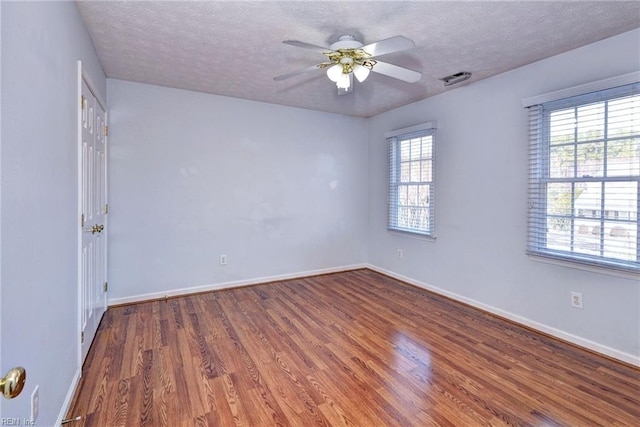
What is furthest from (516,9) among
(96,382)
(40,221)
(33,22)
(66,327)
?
(96,382)

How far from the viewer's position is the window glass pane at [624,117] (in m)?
2.26

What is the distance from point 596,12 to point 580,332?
238cm

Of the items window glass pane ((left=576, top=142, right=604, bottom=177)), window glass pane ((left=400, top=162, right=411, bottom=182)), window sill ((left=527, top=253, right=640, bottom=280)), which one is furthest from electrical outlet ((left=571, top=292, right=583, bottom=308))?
window glass pane ((left=400, top=162, right=411, bottom=182))

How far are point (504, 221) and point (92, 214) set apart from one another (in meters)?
3.73

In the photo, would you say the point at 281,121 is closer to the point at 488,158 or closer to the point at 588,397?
the point at 488,158

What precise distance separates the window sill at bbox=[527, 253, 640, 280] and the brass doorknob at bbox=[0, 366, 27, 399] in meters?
3.32

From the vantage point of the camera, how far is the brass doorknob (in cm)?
66

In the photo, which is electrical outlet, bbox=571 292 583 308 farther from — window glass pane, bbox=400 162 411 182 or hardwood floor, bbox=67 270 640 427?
window glass pane, bbox=400 162 411 182

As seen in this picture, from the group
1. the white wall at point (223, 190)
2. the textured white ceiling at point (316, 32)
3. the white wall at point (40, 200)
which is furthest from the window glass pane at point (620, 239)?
the white wall at point (40, 200)

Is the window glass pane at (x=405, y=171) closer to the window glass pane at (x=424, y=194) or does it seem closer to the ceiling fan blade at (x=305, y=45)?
the window glass pane at (x=424, y=194)

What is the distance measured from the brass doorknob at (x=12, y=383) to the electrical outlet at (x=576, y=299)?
11.1ft

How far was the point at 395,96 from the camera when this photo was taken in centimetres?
389

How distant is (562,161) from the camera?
269 centimetres

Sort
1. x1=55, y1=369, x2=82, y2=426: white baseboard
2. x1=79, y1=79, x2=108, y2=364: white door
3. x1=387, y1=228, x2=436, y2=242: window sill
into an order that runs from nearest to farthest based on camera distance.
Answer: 1. x1=55, y1=369, x2=82, y2=426: white baseboard
2. x1=79, y1=79, x2=108, y2=364: white door
3. x1=387, y1=228, x2=436, y2=242: window sill
